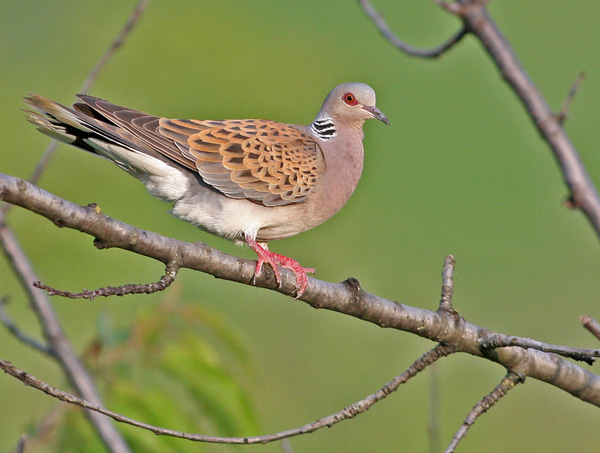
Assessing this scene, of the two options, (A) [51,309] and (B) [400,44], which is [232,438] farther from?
(A) [51,309]

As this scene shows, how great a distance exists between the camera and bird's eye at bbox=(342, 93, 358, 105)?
404 cm

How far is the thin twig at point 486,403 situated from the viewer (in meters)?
2.12

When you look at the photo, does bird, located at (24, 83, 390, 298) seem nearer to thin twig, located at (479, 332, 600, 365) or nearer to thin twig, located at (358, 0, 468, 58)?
thin twig, located at (358, 0, 468, 58)

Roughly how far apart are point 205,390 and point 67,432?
2.01ft

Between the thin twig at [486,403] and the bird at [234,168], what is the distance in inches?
38.7

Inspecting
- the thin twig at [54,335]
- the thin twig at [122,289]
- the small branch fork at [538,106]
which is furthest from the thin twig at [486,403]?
the thin twig at [54,335]

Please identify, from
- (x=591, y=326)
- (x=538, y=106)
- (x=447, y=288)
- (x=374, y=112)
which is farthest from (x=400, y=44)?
(x=374, y=112)

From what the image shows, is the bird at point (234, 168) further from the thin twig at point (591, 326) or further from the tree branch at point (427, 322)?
the thin twig at point (591, 326)

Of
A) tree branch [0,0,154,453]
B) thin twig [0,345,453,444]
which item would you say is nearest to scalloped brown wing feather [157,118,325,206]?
tree branch [0,0,154,453]

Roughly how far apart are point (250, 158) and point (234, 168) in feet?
0.47

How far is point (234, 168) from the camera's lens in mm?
3535

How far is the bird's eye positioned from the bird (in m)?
0.15

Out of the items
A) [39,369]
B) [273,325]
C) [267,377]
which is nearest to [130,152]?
[39,369]

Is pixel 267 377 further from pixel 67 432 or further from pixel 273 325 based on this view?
pixel 67 432
